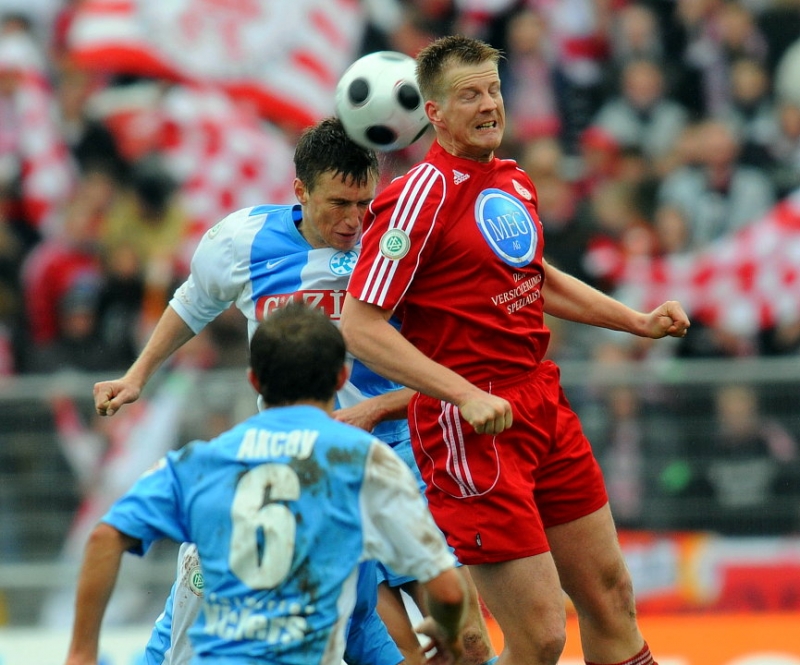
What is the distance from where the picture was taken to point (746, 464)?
908 cm

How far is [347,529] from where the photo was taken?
12.8ft

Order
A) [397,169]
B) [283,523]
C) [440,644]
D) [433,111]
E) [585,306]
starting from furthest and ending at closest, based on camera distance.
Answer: [397,169] < [585,306] < [433,111] < [440,644] < [283,523]

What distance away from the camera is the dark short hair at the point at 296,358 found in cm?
393

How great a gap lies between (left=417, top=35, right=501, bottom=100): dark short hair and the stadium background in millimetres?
3830

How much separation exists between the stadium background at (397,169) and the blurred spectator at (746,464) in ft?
0.05

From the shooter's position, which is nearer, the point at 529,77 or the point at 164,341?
the point at 164,341

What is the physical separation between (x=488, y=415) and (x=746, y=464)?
16.4ft

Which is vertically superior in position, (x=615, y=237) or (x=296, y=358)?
(x=296, y=358)

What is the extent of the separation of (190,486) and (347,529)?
1.45 feet

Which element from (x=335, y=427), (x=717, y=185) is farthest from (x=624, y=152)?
(x=335, y=427)

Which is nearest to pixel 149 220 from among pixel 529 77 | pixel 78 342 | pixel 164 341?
pixel 78 342

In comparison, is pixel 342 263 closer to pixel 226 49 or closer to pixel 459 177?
pixel 459 177

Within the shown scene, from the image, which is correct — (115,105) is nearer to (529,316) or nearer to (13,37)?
(13,37)

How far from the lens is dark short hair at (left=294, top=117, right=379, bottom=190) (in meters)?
5.34
